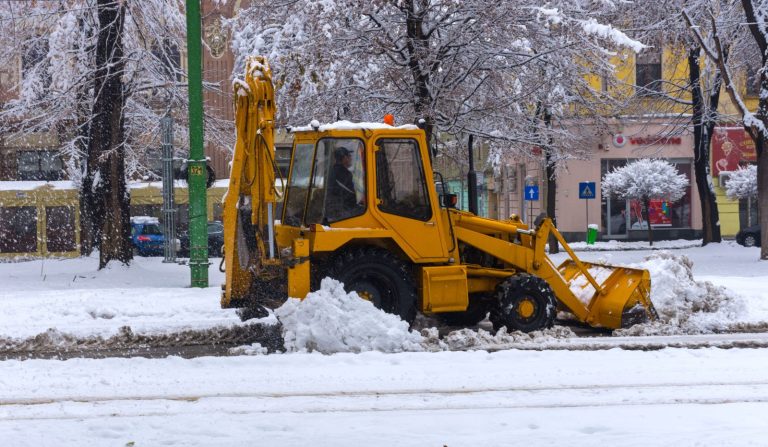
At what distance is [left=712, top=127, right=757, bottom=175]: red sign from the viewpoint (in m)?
38.0

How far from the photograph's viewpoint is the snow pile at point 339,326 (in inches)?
360

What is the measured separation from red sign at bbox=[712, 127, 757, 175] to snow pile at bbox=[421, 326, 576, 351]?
101 feet

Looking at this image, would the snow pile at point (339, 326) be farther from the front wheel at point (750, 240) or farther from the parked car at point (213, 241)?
the front wheel at point (750, 240)

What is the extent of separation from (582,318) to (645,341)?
4.37 feet

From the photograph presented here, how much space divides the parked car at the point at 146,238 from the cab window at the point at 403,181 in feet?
84.6

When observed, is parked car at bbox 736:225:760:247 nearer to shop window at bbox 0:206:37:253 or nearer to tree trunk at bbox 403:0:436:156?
tree trunk at bbox 403:0:436:156

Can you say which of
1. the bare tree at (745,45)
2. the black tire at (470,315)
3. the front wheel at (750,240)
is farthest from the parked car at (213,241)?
the black tire at (470,315)

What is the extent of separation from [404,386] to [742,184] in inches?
1221

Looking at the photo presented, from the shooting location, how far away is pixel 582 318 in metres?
11.0

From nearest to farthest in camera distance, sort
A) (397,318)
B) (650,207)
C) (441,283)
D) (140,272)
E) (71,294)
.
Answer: (397,318) → (441,283) → (71,294) → (140,272) → (650,207)

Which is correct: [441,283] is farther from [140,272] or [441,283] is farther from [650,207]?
[650,207]

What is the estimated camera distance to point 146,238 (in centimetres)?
3488

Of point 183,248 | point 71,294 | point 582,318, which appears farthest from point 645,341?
point 183,248

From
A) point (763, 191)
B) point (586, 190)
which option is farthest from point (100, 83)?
point (586, 190)
